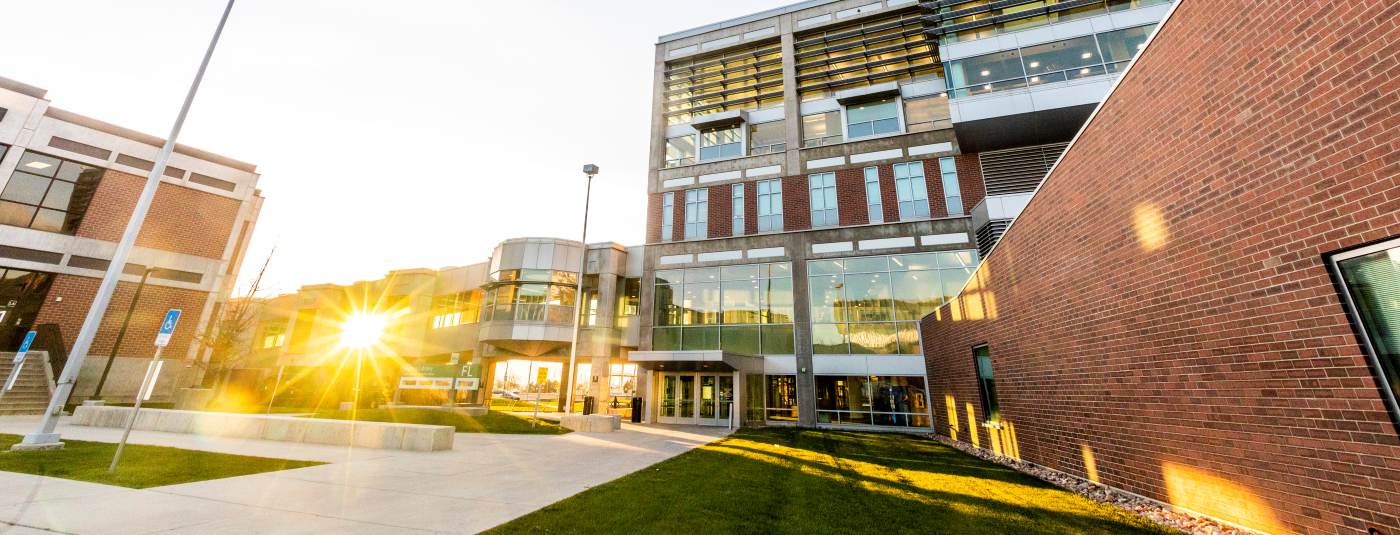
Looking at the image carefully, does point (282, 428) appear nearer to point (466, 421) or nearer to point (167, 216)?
point (466, 421)

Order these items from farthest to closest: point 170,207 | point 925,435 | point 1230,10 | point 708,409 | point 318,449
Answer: point 170,207 → point 708,409 → point 925,435 → point 318,449 → point 1230,10

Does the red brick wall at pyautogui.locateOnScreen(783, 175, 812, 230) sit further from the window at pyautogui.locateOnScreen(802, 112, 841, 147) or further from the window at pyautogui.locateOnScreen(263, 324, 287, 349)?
the window at pyautogui.locateOnScreen(263, 324, 287, 349)

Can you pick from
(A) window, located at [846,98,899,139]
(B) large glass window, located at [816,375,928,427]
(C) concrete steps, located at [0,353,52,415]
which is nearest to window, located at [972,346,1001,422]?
(B) large glass window, located at [816,375,928,427]

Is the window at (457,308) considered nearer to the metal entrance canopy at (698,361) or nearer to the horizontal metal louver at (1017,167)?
the metal entrance canopy at (698,361)

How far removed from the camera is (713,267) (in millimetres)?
25875

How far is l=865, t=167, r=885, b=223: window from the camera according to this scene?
23.7 meters

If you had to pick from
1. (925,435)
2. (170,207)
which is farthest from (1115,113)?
(170,207)

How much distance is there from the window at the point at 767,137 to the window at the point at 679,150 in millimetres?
3781

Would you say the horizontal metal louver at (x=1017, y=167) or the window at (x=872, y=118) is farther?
the window at (x=872, y=118)

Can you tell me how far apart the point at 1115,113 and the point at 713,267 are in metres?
19.5

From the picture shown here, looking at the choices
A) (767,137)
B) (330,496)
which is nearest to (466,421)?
(330,496)

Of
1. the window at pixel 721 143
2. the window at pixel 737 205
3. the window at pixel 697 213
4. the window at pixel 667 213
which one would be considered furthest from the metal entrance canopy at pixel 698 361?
the window at pixel 721 143

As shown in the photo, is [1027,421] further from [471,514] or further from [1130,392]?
[471,514]

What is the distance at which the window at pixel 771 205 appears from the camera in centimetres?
2552
